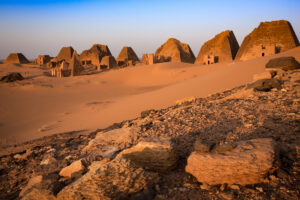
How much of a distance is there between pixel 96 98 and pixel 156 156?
1073 cm

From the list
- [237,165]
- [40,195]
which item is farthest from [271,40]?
[40,195]

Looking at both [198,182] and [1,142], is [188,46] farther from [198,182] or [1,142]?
[198,182]

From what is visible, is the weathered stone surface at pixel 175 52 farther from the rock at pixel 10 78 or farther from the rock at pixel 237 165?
the rock at pixel 237 165

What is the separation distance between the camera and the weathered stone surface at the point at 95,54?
3706 centimetres

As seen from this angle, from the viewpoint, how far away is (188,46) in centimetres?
3069

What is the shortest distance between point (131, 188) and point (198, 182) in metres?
0.60

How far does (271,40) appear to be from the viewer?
17.1m

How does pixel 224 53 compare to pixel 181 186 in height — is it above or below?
above

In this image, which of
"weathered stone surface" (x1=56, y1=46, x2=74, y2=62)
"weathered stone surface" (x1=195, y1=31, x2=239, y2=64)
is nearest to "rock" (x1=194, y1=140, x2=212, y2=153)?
"weathered stone surface" (x1=195, y1=31, x2=239, y2=64)

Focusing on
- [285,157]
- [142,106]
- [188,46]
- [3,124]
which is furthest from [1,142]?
[188,46]

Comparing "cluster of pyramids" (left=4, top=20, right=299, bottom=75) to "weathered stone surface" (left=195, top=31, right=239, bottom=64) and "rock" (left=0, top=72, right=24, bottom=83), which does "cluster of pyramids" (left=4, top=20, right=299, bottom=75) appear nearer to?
"weathered stone surface" (left=195, top=31, right=239, bottom=64)

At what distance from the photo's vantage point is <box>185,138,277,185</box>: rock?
1.64 metres

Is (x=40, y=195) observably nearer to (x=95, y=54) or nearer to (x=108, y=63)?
(x=108, y=63)

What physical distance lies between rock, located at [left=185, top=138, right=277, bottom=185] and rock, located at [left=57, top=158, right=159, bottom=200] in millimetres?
441
